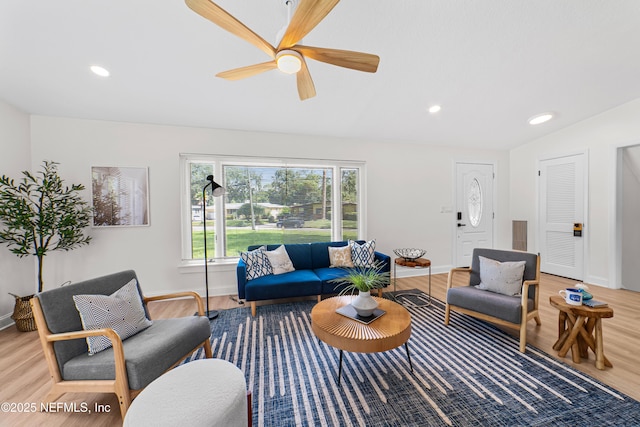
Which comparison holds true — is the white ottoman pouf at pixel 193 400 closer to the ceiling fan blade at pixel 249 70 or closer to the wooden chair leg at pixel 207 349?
the wooden chair leg at pixel 207 349

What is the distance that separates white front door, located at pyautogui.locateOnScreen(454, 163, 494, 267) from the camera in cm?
481

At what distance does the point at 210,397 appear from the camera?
112cm

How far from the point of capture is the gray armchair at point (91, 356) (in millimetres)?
1450

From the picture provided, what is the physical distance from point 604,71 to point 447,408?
405cm

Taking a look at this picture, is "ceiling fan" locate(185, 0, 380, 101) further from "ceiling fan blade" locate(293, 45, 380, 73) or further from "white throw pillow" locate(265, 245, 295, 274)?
"white throw pillow" locate(265, 245, 295, 274)

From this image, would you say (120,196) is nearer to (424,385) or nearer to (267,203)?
(267,203)

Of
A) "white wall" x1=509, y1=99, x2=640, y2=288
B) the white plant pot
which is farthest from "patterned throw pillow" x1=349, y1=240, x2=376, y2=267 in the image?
"white wall" x1=509, y1=99, x2=640, y2=288

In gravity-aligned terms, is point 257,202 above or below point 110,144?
below

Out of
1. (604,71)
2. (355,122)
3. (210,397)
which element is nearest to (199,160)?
(355,122)

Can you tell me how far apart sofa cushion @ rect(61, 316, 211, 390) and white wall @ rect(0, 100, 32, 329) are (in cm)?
237

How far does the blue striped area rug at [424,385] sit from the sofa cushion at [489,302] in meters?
0.28

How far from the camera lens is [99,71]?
2.41 metres

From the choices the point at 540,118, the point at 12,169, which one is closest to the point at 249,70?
the point at 12,169

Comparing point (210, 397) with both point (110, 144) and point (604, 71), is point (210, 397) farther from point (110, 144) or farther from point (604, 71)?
point (604, 71)
